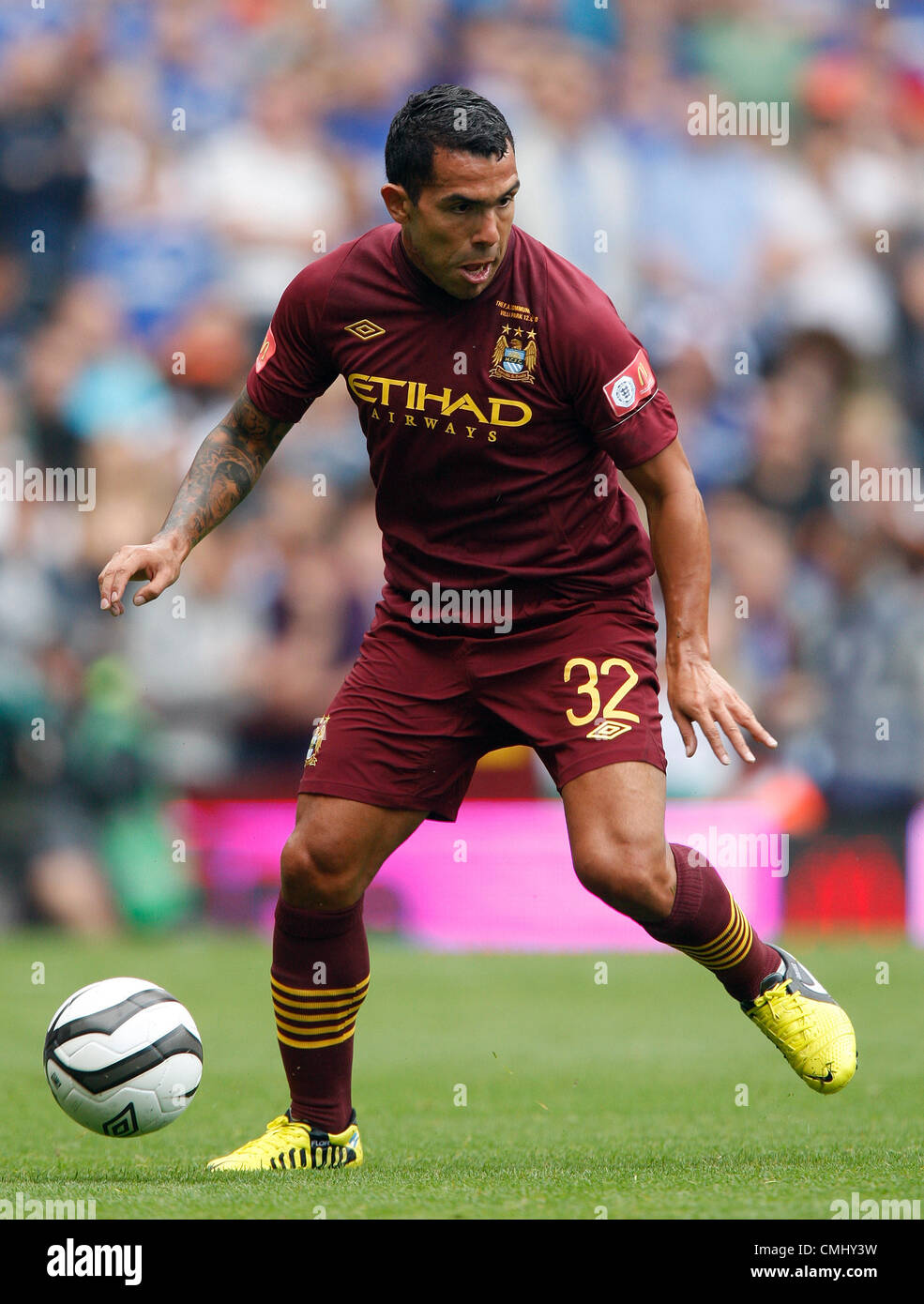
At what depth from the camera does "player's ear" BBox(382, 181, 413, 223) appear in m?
A: 4.23

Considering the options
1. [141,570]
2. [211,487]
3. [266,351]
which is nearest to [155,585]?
[141,570]

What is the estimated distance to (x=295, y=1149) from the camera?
4406 mm

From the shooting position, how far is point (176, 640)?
10023 millimetres

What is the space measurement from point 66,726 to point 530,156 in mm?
4576

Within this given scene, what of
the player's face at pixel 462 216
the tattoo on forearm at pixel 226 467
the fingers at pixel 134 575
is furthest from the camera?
the tattoo on forearm at pixel 226 467

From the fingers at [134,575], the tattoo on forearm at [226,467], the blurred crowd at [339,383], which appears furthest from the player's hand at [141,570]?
the blurred crowd at [339,383]

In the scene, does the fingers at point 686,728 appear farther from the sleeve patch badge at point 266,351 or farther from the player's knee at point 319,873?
the sleeve patch badge at point 266,351

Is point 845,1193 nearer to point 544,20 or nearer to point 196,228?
point 196,228

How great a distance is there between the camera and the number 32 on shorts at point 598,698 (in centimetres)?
431

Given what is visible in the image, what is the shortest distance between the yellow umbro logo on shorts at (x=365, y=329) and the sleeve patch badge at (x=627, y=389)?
575 millimetres

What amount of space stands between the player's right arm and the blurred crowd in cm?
509

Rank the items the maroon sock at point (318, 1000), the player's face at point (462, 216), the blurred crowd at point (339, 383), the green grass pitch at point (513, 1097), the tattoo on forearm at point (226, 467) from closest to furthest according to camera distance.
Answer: the green grass pitch at point (513, 1097)
the player's face at point (462, 216)
the maroon sock at point (318, 1000)
the tattoo on forearm at point (226, 467)
the blurred crowd at point (339, 383)

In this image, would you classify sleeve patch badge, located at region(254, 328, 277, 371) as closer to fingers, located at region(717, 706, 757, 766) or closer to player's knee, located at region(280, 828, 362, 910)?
player's knee, located at region(280, 828, 362, 910)

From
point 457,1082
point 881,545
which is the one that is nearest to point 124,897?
point 457,1082
